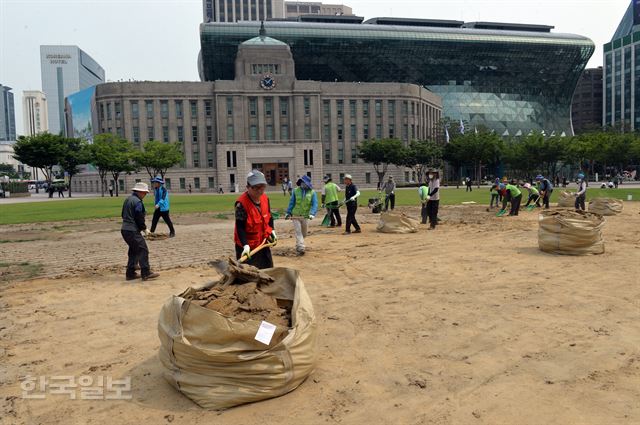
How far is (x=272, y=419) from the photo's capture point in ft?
11.5

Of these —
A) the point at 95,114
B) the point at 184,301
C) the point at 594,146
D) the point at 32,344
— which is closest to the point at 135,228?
the point at 32,344

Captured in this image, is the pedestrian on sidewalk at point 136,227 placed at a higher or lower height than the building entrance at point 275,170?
lower

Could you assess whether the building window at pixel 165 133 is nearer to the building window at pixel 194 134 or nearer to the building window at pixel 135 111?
the building window at pixel 194 134

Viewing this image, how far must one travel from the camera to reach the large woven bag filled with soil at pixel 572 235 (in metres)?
9.55

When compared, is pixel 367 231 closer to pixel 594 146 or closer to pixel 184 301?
pixel 184 301

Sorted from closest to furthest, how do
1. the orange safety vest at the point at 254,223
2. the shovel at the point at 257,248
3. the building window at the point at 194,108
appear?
the shovel at the point at 257,248 < the orange safety vest at the point at 254,223 < the building window at the point at 194,108

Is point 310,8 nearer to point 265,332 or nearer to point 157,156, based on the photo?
point 157,156

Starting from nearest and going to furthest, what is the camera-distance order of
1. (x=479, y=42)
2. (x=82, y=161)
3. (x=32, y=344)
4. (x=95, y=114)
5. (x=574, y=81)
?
1. (x=32, y=344)
2. (x=82, y=161)
3. (x=95, y=114)
4. (x=479, y=42)
5. (x=574, y=81)

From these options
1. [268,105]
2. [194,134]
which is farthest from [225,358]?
[194,134]

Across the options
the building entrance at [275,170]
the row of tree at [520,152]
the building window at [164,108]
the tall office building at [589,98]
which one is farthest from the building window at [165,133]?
the tall office building at [589,98]

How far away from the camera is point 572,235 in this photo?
9.58m

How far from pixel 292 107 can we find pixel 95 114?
102ft

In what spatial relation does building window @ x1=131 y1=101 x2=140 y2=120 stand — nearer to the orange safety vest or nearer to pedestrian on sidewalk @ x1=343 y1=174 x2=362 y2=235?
pedestrian on sidewalk @ x1=343 y1=174 x2=362 y2=235

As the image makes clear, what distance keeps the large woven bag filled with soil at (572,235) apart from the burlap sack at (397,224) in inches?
178
